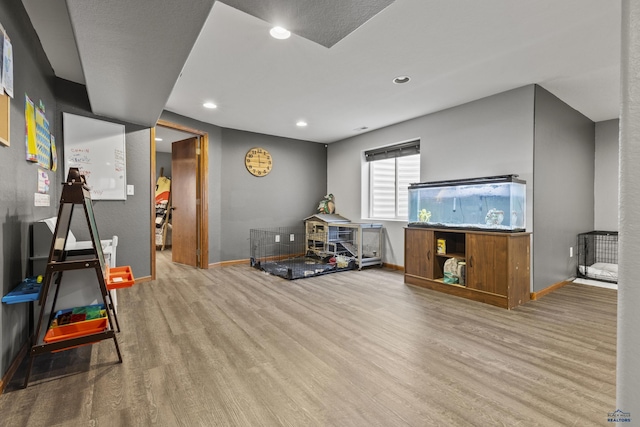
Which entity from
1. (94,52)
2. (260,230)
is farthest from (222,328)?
(260,230)

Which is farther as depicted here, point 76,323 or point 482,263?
point 482,263

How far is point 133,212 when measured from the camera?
362cm

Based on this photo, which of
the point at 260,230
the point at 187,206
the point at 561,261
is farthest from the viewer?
the point at 260,230

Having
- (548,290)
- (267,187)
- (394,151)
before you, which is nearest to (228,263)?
(267,187)

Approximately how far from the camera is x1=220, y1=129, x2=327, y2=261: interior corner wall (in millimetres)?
4934

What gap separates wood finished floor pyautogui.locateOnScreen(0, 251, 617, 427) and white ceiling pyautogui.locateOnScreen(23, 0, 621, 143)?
79.2 inches

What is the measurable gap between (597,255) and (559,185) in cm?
177

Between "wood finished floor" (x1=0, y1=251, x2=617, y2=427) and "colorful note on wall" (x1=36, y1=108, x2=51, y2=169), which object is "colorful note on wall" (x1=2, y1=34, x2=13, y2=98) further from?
"wood finished floor" (x1=0, y1=251, x2=617, y2=427)

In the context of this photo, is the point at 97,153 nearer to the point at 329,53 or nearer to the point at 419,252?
the point at 329,53

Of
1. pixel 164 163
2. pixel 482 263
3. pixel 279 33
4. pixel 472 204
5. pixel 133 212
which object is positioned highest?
pixel 279 33

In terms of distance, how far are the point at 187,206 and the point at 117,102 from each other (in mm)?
2285

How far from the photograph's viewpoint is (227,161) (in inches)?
193

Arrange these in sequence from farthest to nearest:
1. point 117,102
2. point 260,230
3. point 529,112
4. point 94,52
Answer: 1. point 260,230
2. point 529,112
3. point 117,102
4. point 94,52

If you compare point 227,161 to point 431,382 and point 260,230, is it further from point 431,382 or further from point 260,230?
point 431,382
